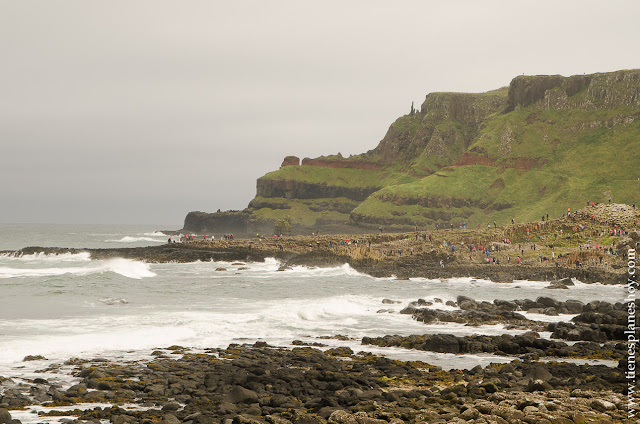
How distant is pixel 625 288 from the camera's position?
174 ft

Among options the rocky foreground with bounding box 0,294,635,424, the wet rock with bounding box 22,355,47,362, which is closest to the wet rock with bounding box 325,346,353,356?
the rocky foreground with bounding box 0,294,635,424

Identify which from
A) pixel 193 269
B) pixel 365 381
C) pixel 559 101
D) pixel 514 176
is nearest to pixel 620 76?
pixel 559 101

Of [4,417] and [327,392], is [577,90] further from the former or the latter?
[4,417]

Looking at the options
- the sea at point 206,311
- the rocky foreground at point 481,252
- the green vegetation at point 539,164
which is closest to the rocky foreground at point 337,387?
the sea at point 206,311

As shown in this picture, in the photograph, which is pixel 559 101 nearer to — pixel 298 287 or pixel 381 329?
pixel 298 287

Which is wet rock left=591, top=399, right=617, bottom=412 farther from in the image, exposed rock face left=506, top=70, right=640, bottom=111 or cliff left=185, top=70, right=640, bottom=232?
exposed rock face left=506, top=70, right=640, bottom=111

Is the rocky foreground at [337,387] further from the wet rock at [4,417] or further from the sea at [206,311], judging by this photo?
the sea at [206,311]

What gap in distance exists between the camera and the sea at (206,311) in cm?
2453

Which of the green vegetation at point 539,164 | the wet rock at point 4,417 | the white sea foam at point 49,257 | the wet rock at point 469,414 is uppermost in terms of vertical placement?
the green vegetation at point 539,164

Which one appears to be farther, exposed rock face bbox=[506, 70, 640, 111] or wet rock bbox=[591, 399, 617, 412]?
exposed rock face bbox=[506, 70, 640, 111]

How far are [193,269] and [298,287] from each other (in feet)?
80.4

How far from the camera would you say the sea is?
2453cm

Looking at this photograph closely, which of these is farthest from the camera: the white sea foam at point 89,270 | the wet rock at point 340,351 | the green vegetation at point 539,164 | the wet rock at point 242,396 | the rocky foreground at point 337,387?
the green vegetation at point 539,164

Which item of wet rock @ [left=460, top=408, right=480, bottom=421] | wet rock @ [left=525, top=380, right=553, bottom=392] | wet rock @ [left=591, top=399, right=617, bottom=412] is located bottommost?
wet rock @ [left=525, top=380, right=553, bottom=392]
